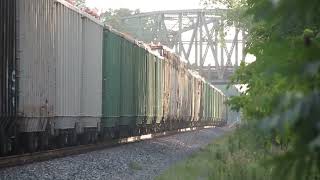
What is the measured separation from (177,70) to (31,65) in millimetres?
24743

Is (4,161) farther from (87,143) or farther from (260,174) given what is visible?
(87,143)

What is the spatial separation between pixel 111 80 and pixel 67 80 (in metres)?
4.92

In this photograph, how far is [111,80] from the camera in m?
21.5

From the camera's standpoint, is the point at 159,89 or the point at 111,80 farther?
the point at 159,89

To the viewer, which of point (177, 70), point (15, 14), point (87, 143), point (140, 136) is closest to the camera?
point (15, 14)

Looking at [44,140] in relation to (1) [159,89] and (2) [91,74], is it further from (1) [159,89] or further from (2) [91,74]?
(1) [159,89]

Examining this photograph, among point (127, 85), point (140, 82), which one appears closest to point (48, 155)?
point (127, 85)

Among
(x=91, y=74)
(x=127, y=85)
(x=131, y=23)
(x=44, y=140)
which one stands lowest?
(x=44, y=140)

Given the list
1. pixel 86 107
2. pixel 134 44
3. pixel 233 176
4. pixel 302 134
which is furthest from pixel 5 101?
pixel 134 44

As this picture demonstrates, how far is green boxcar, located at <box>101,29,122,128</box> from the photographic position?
815 inches

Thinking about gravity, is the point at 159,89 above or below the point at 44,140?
above

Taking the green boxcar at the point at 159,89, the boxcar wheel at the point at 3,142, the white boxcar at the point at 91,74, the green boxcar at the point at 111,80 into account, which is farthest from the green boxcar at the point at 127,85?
the boxcar wheel at the point at 3,142

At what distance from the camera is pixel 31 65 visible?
13.7 meters

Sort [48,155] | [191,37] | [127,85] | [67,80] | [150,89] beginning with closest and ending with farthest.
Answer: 1. [48,155]
2. [67,80]
3. [127,85]
4. [150,89]
5. [191,37]
